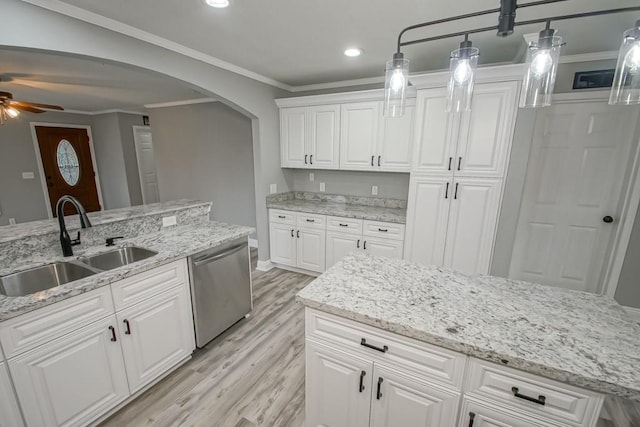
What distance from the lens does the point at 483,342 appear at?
3.36 ft

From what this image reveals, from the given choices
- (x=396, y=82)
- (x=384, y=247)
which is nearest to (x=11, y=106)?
(x=396, y=82)

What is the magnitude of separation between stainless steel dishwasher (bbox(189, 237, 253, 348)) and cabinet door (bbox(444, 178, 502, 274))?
2.10m

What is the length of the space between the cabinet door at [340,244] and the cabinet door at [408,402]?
2.09 metres

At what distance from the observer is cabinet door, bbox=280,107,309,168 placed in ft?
12.0

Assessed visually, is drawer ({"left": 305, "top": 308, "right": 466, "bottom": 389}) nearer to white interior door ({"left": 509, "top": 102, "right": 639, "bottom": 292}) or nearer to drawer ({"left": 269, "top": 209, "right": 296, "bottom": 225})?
drawer ({"left": 269, "top": 209, "right": 296, "bottom": 225})

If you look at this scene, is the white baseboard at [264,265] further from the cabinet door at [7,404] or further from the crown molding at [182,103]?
the crown molding at [182,103]

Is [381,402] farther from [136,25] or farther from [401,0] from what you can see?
[136,25]

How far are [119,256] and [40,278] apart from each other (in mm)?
440

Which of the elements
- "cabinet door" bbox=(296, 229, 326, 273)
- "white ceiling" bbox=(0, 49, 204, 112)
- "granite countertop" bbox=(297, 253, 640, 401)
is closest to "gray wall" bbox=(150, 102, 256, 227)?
"white ceiling" bbox=(0, 49, 204, 112)

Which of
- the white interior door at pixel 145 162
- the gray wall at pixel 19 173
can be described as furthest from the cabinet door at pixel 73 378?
the white interior door at pixel 145 162

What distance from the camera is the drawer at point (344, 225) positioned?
3.28 m

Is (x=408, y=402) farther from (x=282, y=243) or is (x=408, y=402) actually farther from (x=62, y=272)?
(x=282, y=243)

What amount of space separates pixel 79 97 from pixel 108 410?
5198mm

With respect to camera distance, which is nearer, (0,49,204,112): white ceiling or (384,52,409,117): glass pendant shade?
(384,52,409,117): glass pendant shade
